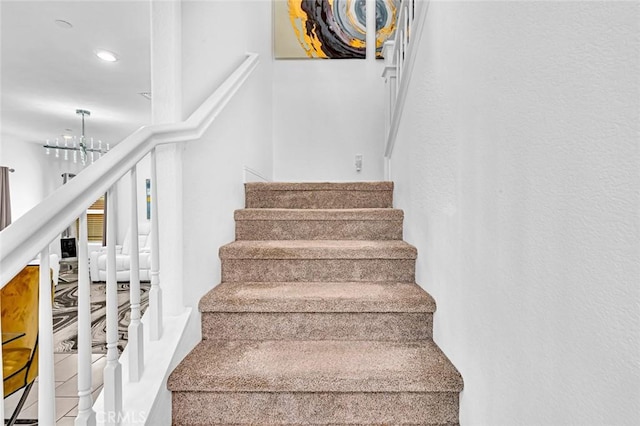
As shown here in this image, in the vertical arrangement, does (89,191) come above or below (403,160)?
below

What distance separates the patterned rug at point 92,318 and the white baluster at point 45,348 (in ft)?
7.19

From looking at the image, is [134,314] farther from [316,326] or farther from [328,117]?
[328,117]

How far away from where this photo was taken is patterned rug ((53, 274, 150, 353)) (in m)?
2.77

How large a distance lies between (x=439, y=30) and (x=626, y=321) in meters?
1.17

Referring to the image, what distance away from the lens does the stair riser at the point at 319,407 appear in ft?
3.62

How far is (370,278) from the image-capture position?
161 centimetres

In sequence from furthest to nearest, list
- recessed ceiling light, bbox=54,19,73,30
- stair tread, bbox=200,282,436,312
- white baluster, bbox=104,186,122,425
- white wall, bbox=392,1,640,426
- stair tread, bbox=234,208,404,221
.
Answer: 1. recessed ceiling light, bbox=54,19,73,30
2. stair tread, bbox=234,208,404,221
3. stair tread, bbox=200,282,436,312
4. white baluster, bbox=104,186,122,425
5. white wall, bbox=392,1,640,426

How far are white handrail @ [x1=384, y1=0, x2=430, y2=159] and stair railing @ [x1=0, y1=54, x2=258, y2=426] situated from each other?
966mm

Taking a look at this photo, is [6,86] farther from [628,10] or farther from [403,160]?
[628,10]

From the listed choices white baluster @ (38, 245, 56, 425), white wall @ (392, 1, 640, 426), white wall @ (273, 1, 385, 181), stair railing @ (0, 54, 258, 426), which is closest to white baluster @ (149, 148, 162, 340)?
stair railing @ (0, 54, 258, 426)

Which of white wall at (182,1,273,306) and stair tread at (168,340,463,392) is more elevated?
white wall at (182,1,273,306)

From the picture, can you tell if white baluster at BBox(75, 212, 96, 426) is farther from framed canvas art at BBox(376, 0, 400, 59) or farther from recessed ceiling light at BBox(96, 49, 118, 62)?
recessed ceiling light at BBox(96, 49, 118, 62)

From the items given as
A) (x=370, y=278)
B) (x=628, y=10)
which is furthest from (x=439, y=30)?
(x=370, y=278)

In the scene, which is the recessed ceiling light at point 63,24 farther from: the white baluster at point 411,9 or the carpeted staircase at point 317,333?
the white baluster at point 411,9
